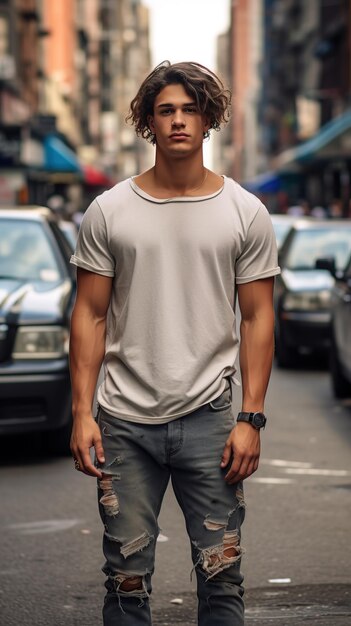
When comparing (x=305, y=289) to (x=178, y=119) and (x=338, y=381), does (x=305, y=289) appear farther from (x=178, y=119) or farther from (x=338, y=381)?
(x=178, y=119)

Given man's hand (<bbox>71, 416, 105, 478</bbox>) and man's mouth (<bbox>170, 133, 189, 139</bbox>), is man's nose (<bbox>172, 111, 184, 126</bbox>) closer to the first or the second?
man's mouth (<bbox>170, 133, 189, 139</bbox>)

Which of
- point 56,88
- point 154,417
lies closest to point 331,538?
point 154,417

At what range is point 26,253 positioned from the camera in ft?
33.1

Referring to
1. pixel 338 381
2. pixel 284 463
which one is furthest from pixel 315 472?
pixel 338 381

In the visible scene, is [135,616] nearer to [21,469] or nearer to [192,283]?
[192,283]

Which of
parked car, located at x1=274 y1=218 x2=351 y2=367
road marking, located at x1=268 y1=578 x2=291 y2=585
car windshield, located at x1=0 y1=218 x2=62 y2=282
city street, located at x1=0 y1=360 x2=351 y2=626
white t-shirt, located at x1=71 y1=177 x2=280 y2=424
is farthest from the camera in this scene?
parked car, located at x1=274 y1=218 x2=351 y2=367

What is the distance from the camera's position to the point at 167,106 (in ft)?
12.8

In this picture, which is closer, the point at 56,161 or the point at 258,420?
the point at 258,420

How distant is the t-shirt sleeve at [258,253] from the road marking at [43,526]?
345 cm

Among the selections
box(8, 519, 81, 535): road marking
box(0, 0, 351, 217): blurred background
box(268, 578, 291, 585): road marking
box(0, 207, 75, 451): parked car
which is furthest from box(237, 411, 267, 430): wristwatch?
box(0, 0, 351, 217): blurred background

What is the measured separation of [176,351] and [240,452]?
13.0 inches

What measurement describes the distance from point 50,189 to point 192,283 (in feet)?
193

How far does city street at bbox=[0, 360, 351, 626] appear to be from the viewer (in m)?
5.60

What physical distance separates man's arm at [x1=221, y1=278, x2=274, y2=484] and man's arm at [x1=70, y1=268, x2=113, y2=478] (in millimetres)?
380
